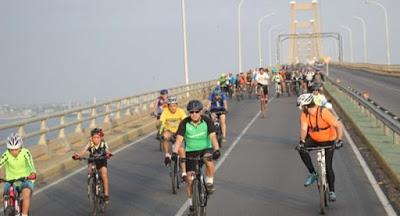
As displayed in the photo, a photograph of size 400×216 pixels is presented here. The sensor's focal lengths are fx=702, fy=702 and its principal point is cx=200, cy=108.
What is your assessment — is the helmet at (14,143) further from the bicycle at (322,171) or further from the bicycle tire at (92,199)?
the bicycle at (322,171)

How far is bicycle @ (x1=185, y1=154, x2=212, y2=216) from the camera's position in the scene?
31.2 feet

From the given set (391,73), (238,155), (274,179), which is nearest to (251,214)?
(274,179)

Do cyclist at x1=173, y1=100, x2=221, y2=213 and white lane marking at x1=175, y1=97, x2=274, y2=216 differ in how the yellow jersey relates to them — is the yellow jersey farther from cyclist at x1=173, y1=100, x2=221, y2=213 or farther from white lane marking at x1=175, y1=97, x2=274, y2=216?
cyclist at x1=173, y1=100, x2=221, y2=213

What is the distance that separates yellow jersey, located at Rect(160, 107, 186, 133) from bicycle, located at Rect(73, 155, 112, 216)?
10.1 feet

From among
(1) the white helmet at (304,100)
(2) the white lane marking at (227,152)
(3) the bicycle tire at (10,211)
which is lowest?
(2) the white lane marking at (227,152)

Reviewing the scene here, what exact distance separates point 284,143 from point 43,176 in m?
8.35

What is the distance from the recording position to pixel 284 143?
21.3 m

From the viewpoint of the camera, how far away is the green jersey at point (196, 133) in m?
9.81

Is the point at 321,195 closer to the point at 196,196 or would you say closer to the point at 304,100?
the point at 304,100

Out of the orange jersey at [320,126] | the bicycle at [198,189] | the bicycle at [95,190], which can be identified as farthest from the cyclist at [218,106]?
the bicycle at [198,189]

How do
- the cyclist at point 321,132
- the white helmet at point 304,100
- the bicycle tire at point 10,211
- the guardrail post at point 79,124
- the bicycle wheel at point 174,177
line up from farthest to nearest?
the guardrail post at point 79,124, the bicycle wheel at point 174,177, the cyclist at point 321,132, the white helmet at point 304,100, the bicycle tire at point 10,211

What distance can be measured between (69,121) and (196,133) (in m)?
11.4

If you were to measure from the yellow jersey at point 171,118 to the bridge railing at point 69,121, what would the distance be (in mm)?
3276

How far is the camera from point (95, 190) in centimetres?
1088
